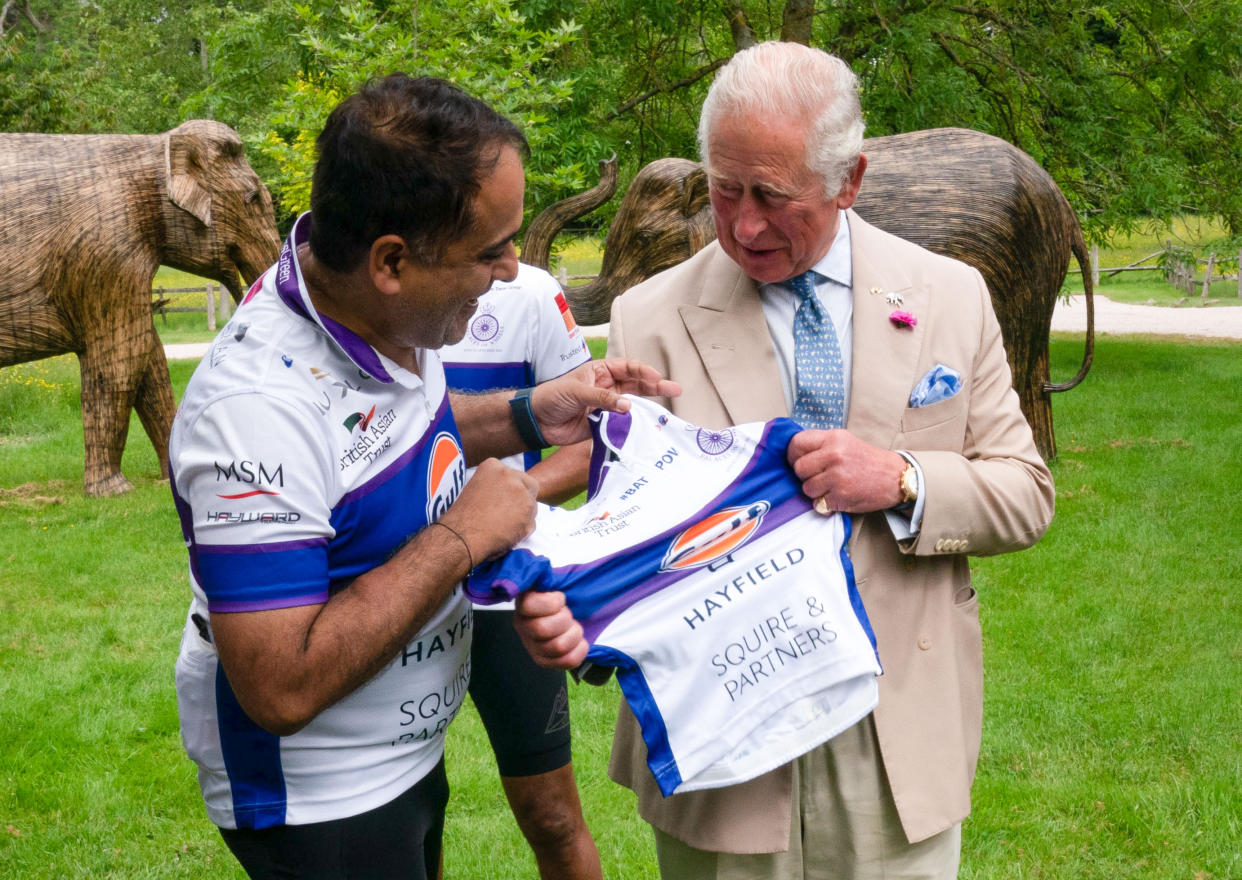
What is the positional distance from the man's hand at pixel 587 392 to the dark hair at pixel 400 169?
50 centimetres

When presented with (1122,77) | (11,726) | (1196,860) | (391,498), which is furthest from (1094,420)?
(391,498)

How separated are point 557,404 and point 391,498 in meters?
0.70

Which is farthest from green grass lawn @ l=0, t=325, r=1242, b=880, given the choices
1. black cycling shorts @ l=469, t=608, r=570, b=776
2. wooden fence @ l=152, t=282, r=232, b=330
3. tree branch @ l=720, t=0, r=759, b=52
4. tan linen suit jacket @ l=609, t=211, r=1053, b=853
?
wooden fence @ l=152, t=282, r=232, b=330

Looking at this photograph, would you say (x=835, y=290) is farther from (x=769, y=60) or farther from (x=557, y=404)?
(x=557, y=404)

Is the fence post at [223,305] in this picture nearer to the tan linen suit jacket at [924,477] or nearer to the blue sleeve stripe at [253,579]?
the tan linen suit jacket at [924,477]

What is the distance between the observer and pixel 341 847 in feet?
6.25

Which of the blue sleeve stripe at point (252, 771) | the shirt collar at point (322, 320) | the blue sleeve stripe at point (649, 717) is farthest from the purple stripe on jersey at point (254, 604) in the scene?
the blue sleeve stripe at point (649, 717)

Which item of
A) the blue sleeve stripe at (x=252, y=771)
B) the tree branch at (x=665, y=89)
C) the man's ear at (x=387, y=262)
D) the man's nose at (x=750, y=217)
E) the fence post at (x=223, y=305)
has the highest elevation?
the man's ear at (x=387, y=262)

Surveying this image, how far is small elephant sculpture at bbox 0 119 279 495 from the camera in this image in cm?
809

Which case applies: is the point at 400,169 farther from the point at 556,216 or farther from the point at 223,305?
the point at 223,305

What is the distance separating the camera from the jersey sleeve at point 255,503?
5.40 ft

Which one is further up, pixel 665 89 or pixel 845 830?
pixel 845 830

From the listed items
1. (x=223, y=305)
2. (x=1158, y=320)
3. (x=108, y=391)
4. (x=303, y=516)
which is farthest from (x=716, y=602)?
(x=223, y=305)

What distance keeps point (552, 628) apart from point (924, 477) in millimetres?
720
